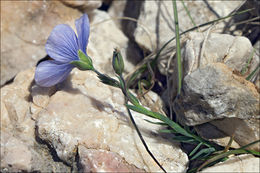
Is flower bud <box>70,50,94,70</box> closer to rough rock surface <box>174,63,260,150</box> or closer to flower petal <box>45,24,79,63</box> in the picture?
flower petal <box>45,24,79,63</box>

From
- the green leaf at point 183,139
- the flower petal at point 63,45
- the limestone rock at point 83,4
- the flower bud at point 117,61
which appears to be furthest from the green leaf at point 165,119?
the limestone rock at point 83,4

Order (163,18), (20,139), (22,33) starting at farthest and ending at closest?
(163,18) < (22,33) < (20,139)

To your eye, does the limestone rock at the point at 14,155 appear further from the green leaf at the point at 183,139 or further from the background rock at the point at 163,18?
the background rock at the point at 163,18

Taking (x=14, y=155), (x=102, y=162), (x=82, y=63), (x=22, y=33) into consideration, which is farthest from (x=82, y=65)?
(x=22, y=33)

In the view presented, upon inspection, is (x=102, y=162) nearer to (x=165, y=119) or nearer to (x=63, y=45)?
(x=165, y=119)

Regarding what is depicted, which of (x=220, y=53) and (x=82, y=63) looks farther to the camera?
(x=220, y=53)

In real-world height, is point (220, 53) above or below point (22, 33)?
above

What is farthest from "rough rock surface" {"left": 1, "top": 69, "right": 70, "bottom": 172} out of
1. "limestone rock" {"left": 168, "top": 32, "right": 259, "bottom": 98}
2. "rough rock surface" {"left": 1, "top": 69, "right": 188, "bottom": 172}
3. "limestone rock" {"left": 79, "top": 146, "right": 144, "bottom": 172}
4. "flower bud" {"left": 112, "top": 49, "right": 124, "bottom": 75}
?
"limestone rock" {"left": 168, "top": 32, "right": 259, "bottom": 98}
